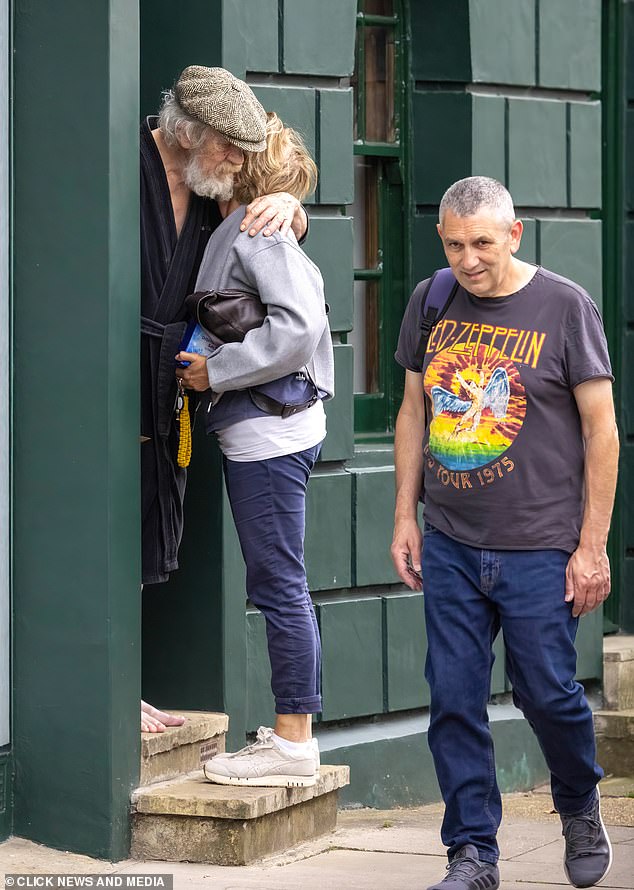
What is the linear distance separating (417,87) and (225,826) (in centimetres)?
340

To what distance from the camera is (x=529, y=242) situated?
7316 mm

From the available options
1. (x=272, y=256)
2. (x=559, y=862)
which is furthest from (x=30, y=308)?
(x=559, y=862)

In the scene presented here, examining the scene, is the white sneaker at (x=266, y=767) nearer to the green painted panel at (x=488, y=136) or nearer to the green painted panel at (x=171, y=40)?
the green painted panel at (x=171, y=40)

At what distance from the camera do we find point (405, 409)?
16.3 feet

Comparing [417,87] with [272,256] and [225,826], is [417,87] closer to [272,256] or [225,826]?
[272,256]

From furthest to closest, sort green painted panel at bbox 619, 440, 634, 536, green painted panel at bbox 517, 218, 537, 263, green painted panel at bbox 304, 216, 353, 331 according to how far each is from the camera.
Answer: green painted panel at bbox 619, 440, 634, 536 < green painted panel at bbox 517, 218, 537, 263 < green painted panel at bbox 304, 216, 353, 331

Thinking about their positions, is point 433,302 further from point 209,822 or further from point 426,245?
point 426,245

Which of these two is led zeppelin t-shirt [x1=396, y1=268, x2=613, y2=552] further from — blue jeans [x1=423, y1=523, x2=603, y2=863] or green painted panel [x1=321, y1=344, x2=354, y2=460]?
green painted panel [x1=321, y1=344, x2=354, y2=460]

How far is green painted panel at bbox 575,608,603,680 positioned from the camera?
7.68 m

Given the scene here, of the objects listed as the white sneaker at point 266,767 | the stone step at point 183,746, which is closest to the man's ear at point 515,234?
the white sneaker at point 266,767

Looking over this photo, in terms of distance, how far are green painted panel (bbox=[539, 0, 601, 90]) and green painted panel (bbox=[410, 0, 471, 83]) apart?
46cm

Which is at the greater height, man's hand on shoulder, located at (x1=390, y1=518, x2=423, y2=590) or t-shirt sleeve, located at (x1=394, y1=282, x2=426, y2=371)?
t-shirt sleeve, located at (x1=394, y1=282, x2=426, y2=371)

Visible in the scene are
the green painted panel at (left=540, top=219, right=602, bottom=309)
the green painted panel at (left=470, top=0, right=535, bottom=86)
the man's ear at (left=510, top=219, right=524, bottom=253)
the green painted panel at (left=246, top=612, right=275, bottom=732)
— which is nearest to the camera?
the man's ear at (left=510, top=219, right=524, bottom=253)

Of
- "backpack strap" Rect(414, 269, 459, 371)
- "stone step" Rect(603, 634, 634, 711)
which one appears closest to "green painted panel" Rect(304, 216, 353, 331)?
"backpack strap" Rect(414, 269, 459, 371)
